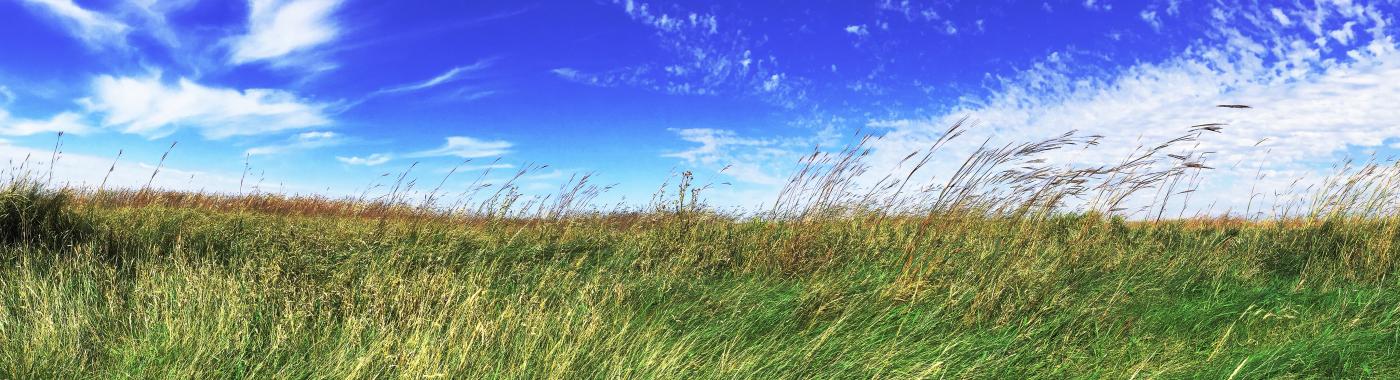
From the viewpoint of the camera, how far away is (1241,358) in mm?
2783

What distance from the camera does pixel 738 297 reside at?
340 cm

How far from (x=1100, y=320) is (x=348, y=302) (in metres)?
3.36

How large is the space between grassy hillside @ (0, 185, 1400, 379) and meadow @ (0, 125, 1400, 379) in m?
0.02

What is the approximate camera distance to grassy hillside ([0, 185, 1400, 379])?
2492 mm

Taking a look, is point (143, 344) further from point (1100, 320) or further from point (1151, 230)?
point (1151, 230)

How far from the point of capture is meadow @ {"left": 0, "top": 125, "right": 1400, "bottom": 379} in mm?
2502

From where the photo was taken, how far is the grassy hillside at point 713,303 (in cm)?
249

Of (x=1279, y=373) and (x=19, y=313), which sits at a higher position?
(x=19, y=313)

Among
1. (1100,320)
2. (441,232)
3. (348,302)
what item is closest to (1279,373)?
(1100,320)

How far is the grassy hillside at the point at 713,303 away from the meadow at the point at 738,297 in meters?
0.02

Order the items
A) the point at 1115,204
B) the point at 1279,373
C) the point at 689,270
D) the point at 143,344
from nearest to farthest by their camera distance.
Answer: the point at 143,344 < the point at 1279,373 < the point at 689,270 < the point at 1115,204

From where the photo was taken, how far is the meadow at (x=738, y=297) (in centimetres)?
250

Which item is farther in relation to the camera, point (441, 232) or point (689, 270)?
point (441, 232)

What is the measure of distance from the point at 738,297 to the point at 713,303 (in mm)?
143
